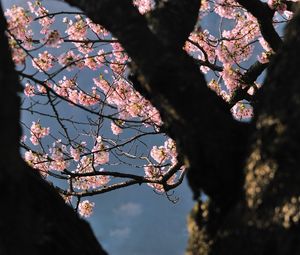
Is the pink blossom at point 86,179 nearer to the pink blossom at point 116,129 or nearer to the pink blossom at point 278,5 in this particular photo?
the pink blossom at point 116,129

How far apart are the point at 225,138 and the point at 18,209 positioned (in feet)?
3.19

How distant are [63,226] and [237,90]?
12.1 ft

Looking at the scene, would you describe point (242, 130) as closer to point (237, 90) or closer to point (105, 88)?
point (237, 90)

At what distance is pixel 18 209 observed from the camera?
1.84m

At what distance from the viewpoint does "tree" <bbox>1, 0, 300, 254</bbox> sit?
6.48ft

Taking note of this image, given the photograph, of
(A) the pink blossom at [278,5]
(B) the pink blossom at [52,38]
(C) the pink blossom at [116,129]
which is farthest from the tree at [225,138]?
(C) the pink blossom at [116,129]

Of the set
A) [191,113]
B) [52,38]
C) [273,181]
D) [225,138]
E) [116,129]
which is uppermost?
[116,129]

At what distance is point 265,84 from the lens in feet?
7.39

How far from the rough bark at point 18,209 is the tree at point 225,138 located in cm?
8

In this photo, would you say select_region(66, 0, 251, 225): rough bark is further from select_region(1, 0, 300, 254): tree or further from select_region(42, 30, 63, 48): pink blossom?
select_region(42, 30, 63, 48): pink blossom

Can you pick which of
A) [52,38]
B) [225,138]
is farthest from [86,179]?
[225,138]

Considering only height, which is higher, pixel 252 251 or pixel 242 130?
pixel 242 130

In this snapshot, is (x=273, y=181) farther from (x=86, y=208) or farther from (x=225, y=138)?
(x=86, y=208)

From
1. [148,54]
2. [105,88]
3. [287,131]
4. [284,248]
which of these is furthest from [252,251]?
[105,88]
